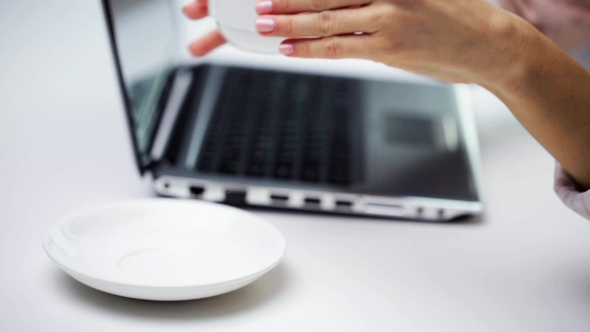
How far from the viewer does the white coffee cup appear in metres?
0.49

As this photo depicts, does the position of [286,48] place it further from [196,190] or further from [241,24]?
[196,190]

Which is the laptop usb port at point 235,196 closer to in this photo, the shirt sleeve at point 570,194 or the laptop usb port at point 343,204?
the laptop usb port at point 343,204

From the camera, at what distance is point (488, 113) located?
0.90m

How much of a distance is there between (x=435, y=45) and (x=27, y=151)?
411 millimetres

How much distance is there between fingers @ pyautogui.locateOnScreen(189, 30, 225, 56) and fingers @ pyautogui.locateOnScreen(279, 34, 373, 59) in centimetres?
24

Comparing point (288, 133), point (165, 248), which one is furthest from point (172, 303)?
point (288, 133)

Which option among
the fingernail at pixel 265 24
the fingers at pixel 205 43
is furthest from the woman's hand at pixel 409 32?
the fingers at pixel 205 43

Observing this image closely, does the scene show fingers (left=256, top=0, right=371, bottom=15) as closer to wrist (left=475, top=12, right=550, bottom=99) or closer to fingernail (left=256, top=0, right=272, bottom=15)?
fingernail (left=256, top=0, right=272, bottom=15)

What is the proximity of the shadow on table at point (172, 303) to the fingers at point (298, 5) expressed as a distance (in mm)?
196

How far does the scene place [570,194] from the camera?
0.55 m

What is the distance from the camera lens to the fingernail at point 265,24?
18.9 inches

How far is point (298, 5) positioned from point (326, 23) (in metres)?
0.02

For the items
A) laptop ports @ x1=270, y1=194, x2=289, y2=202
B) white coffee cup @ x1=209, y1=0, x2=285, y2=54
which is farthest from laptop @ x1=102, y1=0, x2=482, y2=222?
white coffee cup @ x1=209, y1=0, x2=285, y2=54

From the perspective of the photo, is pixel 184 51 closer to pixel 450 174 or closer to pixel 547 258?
pixel 450 174
